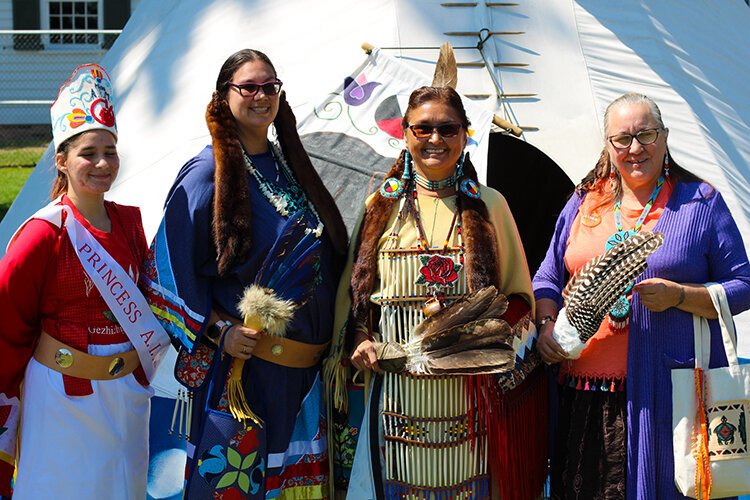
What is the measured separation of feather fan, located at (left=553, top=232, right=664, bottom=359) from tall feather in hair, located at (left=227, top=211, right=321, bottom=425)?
769mm

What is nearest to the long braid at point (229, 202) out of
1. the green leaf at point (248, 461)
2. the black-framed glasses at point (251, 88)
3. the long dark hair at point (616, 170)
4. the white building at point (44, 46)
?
the black-framed glasses at point (251, 88)

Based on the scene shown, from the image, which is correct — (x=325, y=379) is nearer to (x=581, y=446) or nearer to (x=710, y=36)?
(x=581, y=446)

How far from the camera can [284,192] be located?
124 inches

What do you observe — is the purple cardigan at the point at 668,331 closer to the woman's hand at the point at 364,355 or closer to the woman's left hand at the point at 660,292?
the woman's left hand at the point at 660,292

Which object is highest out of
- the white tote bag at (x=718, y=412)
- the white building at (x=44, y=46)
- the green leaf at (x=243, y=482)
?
the white building at (x=44, y=46)

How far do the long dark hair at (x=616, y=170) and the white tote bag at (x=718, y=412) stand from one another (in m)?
0.36

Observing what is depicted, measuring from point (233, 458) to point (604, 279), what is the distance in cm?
119

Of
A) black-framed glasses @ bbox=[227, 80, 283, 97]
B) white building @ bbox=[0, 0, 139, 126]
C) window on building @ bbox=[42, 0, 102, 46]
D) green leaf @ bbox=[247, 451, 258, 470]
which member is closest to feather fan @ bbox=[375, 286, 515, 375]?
green leaf @ bbox=[247, 451, 258, 470]

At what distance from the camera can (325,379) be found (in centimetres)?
320

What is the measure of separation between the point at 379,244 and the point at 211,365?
61 cm

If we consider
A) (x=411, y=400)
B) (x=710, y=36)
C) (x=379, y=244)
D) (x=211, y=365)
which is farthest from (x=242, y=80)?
(x=710, y=36)

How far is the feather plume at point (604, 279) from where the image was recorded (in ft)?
9.58

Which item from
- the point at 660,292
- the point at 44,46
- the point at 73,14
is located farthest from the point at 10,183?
the point at 660,292

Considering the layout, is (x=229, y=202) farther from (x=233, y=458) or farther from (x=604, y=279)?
(x=604, y=279)
